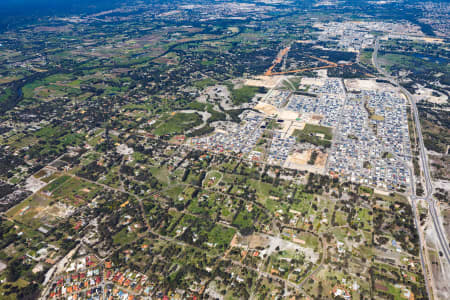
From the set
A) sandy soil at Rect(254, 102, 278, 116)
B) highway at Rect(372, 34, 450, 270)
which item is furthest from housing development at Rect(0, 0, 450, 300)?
sandy soil at Rect(254, 102, 278, 116)

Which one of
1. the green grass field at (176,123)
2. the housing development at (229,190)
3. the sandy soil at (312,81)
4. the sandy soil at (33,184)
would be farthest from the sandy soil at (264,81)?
the sandy soil at (33,184)

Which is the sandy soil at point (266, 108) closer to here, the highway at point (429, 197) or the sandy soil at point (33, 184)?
the highway at point (429, 197)

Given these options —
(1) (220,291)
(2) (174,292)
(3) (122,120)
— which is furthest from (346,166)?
(3) (122,120)

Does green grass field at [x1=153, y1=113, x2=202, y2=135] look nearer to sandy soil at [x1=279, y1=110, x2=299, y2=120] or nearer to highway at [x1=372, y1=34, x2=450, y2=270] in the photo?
sandy soil at [x1=279, y1=110, x2=299, y2=120]

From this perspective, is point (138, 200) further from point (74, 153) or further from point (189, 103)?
point (189, 103)

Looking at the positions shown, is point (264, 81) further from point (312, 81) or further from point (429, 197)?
point (429, 197)

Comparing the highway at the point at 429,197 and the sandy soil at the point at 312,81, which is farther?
the sandy soil at the point at 312,81

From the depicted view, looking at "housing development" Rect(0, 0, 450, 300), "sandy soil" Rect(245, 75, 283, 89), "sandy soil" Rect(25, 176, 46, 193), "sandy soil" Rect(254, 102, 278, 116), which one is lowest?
"sandy soil" Rect(25, 176, 46, 193)

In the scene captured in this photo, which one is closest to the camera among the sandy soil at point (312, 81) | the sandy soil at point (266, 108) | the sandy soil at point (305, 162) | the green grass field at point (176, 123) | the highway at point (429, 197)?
the highway at point (429, 197)

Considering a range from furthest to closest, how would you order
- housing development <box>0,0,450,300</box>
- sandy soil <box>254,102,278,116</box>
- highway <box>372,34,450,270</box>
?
sandy soil <box>254,102,278,116</box>, highway <box>372,34,450,270</box>, housing development <box>0,0,450,300</box>
